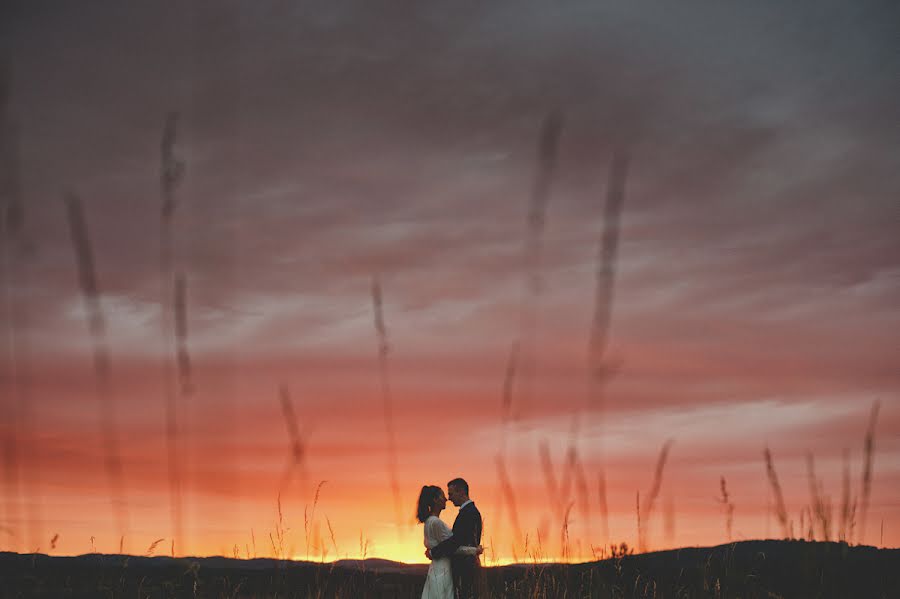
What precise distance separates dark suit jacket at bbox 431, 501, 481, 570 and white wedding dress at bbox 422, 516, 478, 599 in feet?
0.30

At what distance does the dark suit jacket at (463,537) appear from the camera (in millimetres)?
6426

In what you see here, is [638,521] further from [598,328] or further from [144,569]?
[144,569]

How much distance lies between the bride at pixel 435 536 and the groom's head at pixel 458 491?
177 millimetres


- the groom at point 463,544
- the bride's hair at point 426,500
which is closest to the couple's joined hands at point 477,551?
the groom at point 463,544

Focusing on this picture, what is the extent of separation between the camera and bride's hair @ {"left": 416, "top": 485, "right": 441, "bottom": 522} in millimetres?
6818

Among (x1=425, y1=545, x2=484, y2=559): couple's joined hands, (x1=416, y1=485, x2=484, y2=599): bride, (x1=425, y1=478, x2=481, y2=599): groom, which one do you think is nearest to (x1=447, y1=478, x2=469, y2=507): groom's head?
(x1=425, y1=478, x2=481, y2=599): groom

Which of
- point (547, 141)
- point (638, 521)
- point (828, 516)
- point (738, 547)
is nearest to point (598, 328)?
point (547, 141)

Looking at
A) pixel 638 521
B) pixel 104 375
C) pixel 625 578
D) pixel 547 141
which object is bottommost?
pixel 625 578

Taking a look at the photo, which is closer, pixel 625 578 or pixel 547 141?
pixel 547 141

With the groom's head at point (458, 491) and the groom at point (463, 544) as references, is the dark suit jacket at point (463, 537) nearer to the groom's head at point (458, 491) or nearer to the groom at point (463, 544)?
the groom at point (463, 544)

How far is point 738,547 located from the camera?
457 cm

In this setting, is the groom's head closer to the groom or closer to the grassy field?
the groom

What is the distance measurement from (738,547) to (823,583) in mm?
1798

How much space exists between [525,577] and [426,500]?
82.5 inches
